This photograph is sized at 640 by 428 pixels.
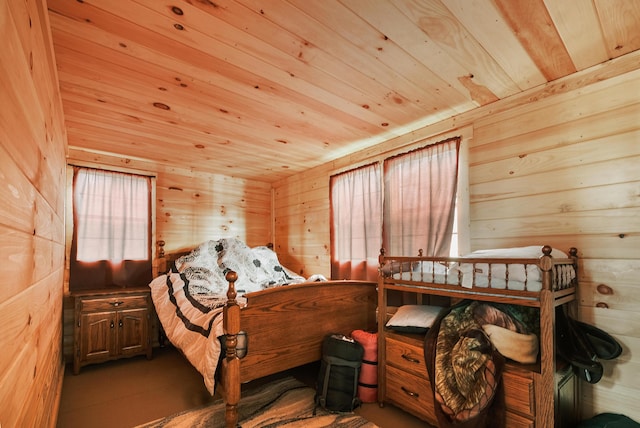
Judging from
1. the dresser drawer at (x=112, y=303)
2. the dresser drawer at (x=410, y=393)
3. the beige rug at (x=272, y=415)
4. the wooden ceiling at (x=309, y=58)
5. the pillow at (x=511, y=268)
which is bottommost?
the beige rug at (x=272, y=415)

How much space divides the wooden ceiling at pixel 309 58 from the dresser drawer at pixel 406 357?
1.68 m

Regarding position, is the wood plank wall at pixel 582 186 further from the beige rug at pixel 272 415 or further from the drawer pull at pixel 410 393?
the beige rug at pixel 272 415

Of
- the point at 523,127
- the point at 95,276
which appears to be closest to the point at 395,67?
the point at 523,127

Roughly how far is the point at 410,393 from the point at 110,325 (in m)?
2.76

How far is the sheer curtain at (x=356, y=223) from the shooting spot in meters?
3.16

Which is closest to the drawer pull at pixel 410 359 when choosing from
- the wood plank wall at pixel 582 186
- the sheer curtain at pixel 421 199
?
the sheer curtain at pixel 421 199

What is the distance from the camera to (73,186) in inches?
127

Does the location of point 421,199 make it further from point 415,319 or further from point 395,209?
point 415,319

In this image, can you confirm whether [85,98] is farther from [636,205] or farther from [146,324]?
[636,205]

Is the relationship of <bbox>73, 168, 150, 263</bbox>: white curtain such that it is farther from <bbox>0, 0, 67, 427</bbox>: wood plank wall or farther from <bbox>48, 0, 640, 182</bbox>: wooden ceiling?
<bbox>0, 0, 67, 427</bbox>: wood plank wall

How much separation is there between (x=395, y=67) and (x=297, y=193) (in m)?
2.57

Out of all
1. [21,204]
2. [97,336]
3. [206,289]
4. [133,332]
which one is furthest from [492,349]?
[97,336]

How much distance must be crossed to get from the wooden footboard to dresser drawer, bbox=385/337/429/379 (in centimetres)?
41

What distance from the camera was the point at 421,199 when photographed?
274 cm
